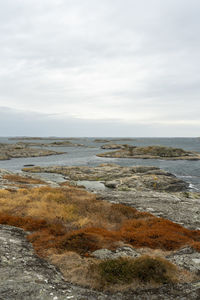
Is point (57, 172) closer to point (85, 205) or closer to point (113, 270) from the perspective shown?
point (85, 205)

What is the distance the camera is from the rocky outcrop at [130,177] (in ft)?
139

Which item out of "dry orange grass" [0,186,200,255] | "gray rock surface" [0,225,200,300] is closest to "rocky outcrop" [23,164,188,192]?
"dry orange grass" [0,186,200,255]

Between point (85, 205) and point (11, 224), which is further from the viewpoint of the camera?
point (85, 205)

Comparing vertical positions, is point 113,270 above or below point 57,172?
above

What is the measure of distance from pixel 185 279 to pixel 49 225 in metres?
9.17

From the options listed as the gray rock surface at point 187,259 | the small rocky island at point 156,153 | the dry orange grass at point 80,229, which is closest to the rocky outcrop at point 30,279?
the dry orange grass at point 80,229

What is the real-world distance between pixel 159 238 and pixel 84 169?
4856 centimetres

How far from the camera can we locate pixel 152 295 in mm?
7508

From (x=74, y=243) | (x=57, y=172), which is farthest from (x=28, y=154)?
(x=74, y=243)

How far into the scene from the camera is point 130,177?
1837 inches

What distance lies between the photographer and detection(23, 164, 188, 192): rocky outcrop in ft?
139

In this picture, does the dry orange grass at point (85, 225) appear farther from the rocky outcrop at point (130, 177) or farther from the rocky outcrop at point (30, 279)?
the rocky outcrop at point (130, 177)

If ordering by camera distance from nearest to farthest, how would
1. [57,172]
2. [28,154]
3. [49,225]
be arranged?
[49,225] < [57,172] < [28,154]

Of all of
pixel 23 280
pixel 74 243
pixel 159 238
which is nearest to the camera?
pixel 23 280
